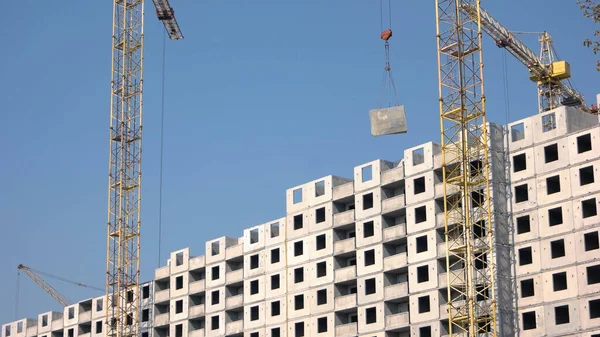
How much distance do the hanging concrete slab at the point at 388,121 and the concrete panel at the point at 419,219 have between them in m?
7.97

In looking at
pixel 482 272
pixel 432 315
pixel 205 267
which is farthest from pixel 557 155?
pixel 205 267

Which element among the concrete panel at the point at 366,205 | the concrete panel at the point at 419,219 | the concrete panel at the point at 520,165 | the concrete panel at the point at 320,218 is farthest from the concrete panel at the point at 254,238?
the concrete panel at the point at 520,165

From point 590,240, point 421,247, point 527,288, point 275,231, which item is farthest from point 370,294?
point 590,240

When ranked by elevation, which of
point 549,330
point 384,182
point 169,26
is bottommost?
point 549,330

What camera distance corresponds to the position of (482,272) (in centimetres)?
11119

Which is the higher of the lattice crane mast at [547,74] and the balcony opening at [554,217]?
the lattice crane mast at [547,74]

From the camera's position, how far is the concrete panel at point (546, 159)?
355ft

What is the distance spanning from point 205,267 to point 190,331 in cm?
777

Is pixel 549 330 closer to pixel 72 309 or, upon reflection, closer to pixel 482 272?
pixel 482 272

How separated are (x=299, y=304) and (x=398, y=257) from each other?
1539 cm

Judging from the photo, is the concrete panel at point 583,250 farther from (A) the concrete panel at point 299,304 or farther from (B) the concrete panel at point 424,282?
(A) the concrete panel at point 299,304

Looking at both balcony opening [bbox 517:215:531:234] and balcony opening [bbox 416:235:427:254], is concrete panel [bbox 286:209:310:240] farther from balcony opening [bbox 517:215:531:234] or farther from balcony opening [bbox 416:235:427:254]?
balcony opening [bbox 517:215:531:234]

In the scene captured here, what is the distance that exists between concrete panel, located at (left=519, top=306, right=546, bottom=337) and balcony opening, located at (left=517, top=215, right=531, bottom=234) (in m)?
7.27

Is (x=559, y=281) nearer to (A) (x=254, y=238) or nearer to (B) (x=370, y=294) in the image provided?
(B) (x=370, y=294)
